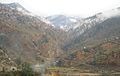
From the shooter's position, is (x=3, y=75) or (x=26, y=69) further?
(x=26, y=69)

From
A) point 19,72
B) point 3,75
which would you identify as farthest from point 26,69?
point 3,75

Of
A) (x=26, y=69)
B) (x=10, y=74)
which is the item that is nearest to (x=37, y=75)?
(x=26, y=69)

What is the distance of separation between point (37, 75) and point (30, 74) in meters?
10.2

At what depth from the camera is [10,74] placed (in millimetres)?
163875

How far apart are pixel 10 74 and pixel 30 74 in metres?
11.6

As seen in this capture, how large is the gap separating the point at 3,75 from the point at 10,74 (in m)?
4.24

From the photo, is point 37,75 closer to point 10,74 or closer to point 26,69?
point 26,69

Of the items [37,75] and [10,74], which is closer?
[10,74]

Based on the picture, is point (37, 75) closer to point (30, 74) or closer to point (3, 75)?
point (30, 74)

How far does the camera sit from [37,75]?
180m

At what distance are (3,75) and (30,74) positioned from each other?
15.8 metres

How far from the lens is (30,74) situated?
17062 centimetres

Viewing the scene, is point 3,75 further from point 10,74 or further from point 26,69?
point 26,69

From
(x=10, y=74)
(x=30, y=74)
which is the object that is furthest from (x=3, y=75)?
(x=30, y=74)
